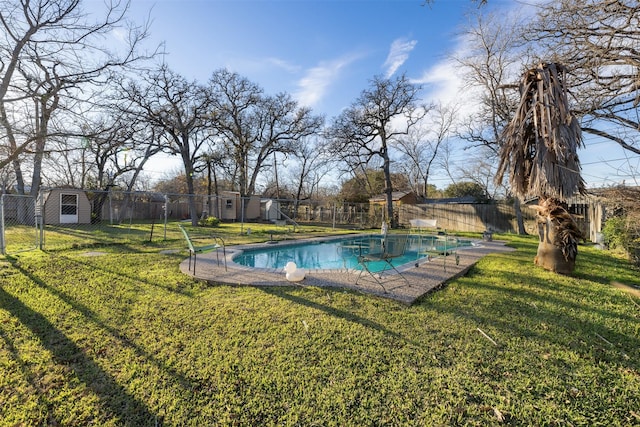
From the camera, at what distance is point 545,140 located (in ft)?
18.4

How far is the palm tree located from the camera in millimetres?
5531

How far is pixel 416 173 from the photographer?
35844mm

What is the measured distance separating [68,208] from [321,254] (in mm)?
15811

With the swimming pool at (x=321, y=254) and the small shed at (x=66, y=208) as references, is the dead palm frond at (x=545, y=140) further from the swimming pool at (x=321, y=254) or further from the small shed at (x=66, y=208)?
the small shed at (x=66, y=208)

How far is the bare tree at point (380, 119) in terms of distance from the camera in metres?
19.7

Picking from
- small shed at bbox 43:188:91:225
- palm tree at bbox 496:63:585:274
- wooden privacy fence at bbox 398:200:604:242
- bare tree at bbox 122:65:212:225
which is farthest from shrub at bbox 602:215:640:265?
small shed at bbox 43:188:91:225

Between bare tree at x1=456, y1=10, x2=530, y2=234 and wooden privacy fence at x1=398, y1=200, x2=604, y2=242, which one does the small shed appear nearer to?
wooden privacy fence at x1=398, y1=200, x2=604, y2=242

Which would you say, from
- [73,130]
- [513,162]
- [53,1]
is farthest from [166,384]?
[53,1]

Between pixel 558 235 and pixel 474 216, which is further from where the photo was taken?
pixel 474 216

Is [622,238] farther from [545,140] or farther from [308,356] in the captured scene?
[308,356]

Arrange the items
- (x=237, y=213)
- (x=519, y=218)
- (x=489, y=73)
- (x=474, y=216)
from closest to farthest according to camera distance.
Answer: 1. (x=519, y=218)
2. (x=489, y=73)
3. (x=474, y=216)
4. (x=237, y=213)

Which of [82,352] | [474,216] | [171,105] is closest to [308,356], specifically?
[82,352]

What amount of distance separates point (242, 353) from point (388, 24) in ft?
31.2

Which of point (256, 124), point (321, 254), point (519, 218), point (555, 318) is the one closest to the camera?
point (555, 318)
